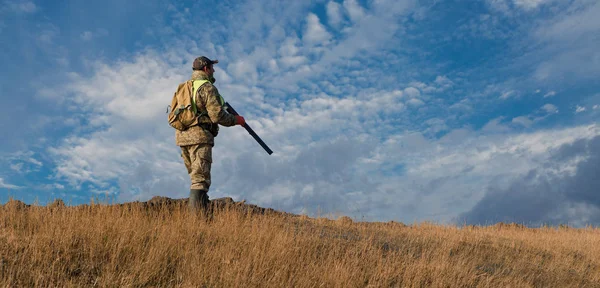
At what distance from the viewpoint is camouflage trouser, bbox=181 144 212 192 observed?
7.77m

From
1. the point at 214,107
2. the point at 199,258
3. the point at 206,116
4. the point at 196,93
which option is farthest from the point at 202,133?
the point at 199,258

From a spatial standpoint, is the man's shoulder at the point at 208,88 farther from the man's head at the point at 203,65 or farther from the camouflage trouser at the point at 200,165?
the camouflage trouser at the point at 200,165

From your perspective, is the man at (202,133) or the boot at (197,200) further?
the boot at (197,200)

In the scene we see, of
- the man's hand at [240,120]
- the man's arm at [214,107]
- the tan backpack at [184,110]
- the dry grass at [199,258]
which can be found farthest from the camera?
the man's hand at [240,120]

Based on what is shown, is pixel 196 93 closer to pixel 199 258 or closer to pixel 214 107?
pixel 214 107

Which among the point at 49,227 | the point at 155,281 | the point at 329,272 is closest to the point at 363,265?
the point at 329,272

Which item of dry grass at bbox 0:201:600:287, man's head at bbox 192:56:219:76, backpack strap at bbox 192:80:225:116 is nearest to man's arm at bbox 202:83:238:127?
backpack strap at bbox 192:80:225:116

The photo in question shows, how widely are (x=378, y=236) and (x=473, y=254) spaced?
2.21 meters

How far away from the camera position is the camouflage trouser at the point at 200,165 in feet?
25.5

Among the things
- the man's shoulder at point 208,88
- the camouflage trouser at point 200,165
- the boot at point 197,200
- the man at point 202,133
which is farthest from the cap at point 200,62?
the boot at point 197,200

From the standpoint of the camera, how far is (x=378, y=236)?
32.4 ft

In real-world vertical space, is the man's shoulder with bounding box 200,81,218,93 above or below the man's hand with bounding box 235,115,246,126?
above

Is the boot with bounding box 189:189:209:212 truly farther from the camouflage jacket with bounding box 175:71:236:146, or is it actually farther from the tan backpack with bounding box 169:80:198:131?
the tan backpack with bounding box 169:80:198:131

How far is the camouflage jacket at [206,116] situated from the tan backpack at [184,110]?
3.7 inches
